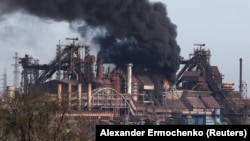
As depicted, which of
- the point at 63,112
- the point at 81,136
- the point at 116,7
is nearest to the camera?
the point at 81,136

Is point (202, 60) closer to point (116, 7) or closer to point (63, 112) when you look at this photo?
point (116, 7)

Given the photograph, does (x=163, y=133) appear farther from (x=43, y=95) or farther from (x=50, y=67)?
(x=50, y=67)

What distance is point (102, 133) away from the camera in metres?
14.9

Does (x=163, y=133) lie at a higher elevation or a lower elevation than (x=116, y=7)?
lower

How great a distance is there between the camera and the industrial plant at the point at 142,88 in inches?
4045

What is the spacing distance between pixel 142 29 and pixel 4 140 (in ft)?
266

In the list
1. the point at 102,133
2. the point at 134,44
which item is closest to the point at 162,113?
the point at 134,44

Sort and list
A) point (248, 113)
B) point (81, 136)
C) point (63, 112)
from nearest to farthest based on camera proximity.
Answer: point (81, 136) → point (63, 112) → point (248, 113)

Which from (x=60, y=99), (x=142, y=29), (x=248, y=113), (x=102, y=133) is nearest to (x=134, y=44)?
(x=142, y=29)

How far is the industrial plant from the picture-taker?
103m

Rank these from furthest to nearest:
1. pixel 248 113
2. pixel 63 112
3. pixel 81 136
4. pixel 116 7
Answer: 1. pixel 248 113
2. pixel 116 7
3. pixel 63 112
4. pixel 81 136

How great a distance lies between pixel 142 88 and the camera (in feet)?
367

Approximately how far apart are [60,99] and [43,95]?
79 centimetres

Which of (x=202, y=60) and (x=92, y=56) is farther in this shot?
(x=202, y=60)
